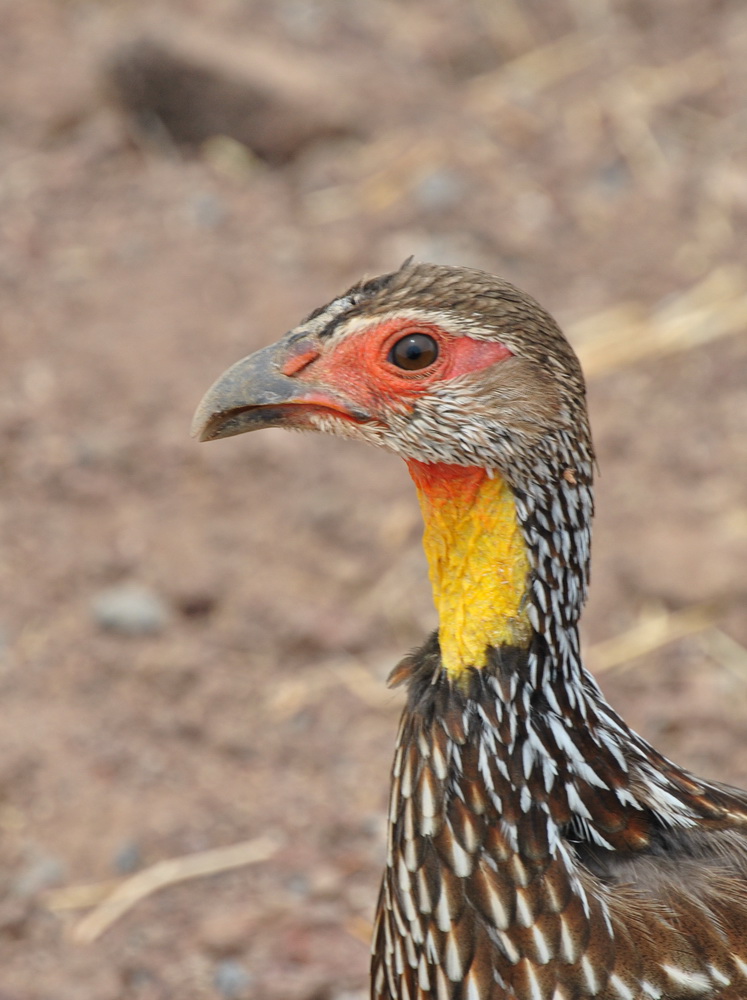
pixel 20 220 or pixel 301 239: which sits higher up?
pixel 20 220

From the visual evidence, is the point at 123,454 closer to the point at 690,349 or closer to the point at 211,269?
the point at 211,269

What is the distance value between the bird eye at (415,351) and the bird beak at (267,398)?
0.45 ft

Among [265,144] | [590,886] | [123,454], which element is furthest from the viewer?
[265,144]

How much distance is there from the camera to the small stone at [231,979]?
12.2ft

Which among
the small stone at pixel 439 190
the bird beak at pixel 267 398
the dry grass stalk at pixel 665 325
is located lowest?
the bird beak at pixel 267 398

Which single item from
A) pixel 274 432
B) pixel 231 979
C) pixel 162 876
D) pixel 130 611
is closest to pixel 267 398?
pixel 231 979

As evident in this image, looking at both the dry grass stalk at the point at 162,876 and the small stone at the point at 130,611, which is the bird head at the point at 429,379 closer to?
the dry grass stalk at the point at 162,876

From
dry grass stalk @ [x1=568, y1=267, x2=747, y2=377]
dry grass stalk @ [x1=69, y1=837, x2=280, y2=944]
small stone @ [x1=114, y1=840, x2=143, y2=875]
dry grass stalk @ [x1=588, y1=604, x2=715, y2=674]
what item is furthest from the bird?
dry grass stalk @ [x1=568, y1=267, x2=747, y2=377]

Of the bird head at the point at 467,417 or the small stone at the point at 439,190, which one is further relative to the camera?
the small stone at the point at 439,190

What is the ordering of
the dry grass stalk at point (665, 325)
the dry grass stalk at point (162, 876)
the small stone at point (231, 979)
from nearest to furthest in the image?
1. the small stone at point (231, 979)
2. the dry grass stalk at point (162, 876)
3. the dry grass stalk at point (665, 325)

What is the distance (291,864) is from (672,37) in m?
6.33

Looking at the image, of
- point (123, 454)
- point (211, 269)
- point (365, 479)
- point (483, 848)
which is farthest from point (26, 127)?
point (483, 848)

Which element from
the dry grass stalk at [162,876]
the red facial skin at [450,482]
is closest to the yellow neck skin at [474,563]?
the red facial skin at [450,482]

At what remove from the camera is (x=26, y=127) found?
7.67 metres
